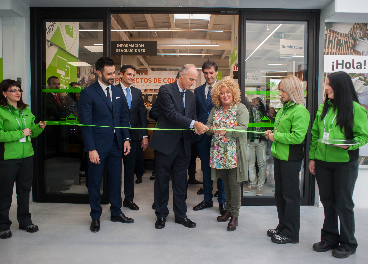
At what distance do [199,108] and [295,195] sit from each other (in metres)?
1.62

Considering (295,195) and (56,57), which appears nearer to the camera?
(295,195)

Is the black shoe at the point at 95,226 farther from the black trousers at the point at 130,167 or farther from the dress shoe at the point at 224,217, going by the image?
the dress shoe at the point at 224,217

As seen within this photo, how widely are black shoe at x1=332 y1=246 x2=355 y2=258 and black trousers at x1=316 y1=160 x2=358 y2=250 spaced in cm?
3

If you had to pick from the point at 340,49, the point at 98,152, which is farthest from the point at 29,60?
the point at 340,49

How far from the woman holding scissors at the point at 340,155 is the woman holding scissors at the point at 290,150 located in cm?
20

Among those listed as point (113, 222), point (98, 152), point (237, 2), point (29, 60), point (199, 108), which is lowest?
point (113, 222)

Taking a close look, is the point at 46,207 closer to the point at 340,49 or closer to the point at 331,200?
the point at 331,200

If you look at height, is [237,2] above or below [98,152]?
above

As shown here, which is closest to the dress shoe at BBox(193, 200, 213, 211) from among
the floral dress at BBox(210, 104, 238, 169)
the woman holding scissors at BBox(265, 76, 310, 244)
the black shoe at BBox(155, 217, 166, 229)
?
the black shoe at BBox(155, 217, 166, 229)

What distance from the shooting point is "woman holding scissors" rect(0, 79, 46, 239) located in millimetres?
2740

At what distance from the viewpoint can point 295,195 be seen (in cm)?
263

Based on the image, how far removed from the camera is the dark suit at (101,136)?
2.89 metres

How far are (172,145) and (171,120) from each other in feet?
0.90

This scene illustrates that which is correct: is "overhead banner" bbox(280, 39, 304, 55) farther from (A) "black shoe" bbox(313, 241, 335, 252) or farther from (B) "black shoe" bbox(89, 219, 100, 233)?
(B) "black shoe" bbox(89, 219, 100, 233)
